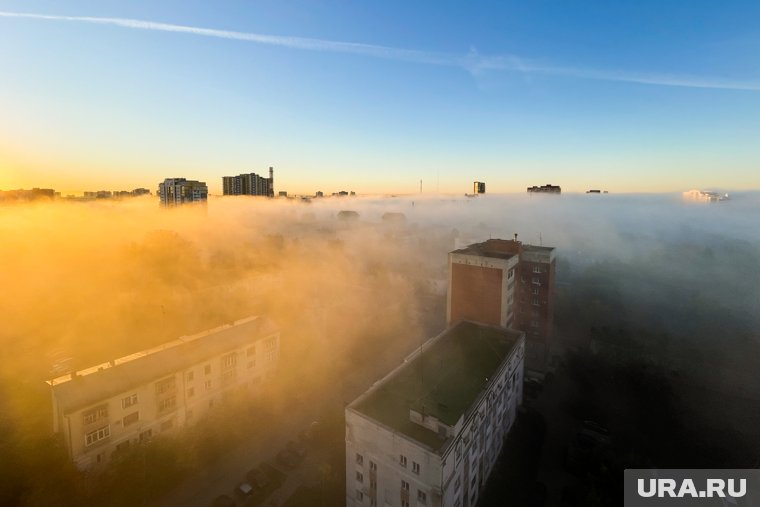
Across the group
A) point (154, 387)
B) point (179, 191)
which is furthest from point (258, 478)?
point (179, 191)

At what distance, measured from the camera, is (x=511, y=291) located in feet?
94.0

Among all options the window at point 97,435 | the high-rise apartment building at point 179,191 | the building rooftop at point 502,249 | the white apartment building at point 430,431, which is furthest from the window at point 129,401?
the high-rise apartment building at point 179,191

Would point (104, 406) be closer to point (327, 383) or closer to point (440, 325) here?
point (327, 383)

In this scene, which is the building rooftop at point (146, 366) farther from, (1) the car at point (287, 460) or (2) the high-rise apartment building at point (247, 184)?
(2) the high-rise apartment building at point (247, 184)

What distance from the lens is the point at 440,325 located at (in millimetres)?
39469

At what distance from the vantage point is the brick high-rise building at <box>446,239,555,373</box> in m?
28.1

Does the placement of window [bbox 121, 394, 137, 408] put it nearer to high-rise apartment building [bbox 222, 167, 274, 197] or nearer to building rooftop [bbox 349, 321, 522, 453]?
building rooftop [bbox 349, 321, 522, 453]

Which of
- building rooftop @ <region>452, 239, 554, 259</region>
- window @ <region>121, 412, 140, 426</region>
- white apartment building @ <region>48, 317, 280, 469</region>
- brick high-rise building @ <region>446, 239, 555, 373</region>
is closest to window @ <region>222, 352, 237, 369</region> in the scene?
white apartment building @ <region>48, 317, 280, 469</region>

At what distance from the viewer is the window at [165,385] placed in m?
19.1

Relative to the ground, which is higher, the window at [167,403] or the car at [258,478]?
the window at [167,403]

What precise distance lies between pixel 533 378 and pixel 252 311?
91.1 ft

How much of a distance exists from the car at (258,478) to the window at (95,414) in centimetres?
746

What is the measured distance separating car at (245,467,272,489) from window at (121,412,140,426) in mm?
6346

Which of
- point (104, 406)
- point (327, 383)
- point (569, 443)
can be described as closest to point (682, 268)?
point (569, 443)
